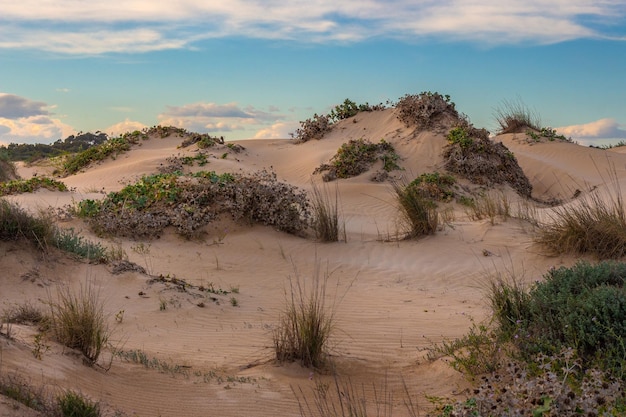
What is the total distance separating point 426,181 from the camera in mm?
17172

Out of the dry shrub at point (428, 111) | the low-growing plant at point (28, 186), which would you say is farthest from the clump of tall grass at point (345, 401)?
the dry shrub at point (428, 111)

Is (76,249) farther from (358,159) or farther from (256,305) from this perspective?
(358,159)

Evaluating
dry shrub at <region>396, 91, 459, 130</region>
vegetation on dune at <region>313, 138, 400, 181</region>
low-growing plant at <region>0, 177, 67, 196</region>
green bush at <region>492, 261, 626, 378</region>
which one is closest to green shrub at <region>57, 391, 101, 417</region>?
green bush at <region>492, 261, 626, 378</region>

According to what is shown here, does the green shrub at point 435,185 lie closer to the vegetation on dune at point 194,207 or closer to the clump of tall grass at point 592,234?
the vegetation on dune at point 194,207

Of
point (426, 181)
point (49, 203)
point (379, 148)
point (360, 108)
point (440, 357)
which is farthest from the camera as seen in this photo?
point (360, 108)

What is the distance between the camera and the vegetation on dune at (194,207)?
1240 centimetres

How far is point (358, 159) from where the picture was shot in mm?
19500

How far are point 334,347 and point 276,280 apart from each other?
383cm

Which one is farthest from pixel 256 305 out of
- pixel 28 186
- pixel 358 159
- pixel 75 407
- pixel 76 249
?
pixel 358 159

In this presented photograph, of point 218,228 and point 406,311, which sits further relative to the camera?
point 218,228

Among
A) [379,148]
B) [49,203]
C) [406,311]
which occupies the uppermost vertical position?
[379,148]

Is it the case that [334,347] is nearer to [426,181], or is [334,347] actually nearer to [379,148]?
[426,181]

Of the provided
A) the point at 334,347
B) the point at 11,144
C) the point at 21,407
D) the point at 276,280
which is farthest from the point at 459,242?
the point at 11,144

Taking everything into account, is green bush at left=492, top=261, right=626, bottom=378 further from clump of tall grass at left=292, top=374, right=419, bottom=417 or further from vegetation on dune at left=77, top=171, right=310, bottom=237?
vegetation on dune at left=77, top=171, right=310, bottom=237
